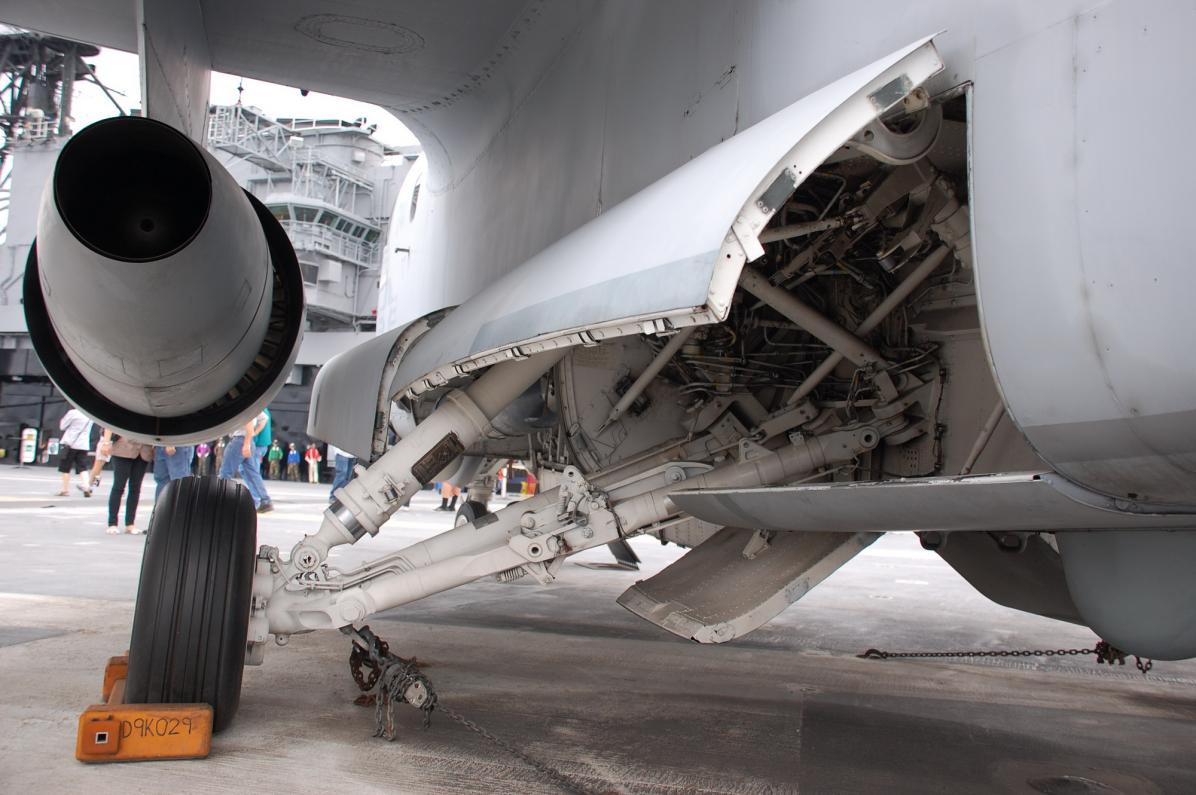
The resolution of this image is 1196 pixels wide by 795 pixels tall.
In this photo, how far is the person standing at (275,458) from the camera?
25.8m

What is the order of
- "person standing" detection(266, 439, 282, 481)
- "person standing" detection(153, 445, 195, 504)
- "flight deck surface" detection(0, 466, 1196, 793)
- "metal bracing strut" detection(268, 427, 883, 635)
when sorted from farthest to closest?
"person standing" detection(266, 439, 282, 481) < "person standing" detection(153, 445, 195, 504) < "metal bracing strut" detection(268, 427, 883, 635) < "flight deck surface" detection(0, 466, 1196, 793)

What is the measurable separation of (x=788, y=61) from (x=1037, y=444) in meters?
1.21

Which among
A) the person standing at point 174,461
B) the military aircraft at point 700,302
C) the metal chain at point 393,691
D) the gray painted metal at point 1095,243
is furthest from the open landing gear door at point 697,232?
the person standing at point 174,461

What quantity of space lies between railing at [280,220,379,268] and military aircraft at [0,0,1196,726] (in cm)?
2397

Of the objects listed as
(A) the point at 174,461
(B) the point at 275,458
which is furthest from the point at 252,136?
(A) the point at 174,461

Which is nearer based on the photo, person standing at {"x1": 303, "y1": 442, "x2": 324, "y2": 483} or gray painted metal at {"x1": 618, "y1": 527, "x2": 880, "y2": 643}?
gray painted metal at {"x1": 618, "y1": 527, "x2": 880, "y2": 643}

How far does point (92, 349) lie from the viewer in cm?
323

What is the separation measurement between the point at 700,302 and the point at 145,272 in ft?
6.20

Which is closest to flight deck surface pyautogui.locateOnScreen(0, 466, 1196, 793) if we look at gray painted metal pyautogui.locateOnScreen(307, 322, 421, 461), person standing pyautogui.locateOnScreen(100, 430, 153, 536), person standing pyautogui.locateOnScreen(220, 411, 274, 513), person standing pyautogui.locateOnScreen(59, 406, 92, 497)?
gray painted metal pyautogui.locateOnScreen(307, 322, 421, 461)

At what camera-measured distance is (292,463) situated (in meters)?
25.7

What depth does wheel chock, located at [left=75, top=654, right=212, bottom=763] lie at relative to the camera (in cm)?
273

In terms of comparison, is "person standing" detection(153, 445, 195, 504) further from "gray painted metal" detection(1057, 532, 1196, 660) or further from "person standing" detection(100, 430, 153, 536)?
"gray painted metal" detection(1057, 532, 1196, 660)

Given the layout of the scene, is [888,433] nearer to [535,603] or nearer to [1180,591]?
[1180,591]

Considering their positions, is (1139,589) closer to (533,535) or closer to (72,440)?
(533,535)
